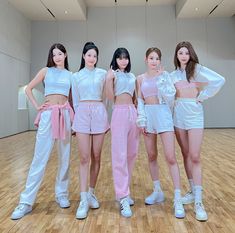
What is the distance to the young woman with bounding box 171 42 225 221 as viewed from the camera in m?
2.43

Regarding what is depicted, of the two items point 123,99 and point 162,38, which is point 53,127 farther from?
point 162,38

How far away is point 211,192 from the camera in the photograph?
10.1 ft

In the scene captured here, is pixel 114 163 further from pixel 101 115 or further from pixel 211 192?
pixel 211 192

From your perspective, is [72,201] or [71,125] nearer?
[71,125]

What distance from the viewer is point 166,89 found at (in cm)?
243

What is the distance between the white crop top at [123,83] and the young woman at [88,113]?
131 millimetres

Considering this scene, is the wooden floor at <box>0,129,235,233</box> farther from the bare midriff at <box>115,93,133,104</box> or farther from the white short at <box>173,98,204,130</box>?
the bare midriff at <box>115,93,133,104</box>

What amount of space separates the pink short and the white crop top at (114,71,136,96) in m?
0.23

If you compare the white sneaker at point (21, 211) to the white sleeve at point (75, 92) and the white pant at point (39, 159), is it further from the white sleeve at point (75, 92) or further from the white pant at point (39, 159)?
the white sleeve at point (75, 92)

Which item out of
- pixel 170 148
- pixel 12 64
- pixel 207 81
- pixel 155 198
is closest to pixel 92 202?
pixel 155 198

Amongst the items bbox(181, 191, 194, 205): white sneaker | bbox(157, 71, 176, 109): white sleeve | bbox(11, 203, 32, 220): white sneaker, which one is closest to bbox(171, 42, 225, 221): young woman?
bbox(157, 71, 176, 109): white sleeve

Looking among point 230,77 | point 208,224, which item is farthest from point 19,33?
point 208,224

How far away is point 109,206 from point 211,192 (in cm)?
120

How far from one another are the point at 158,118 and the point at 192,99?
1.16 ft
